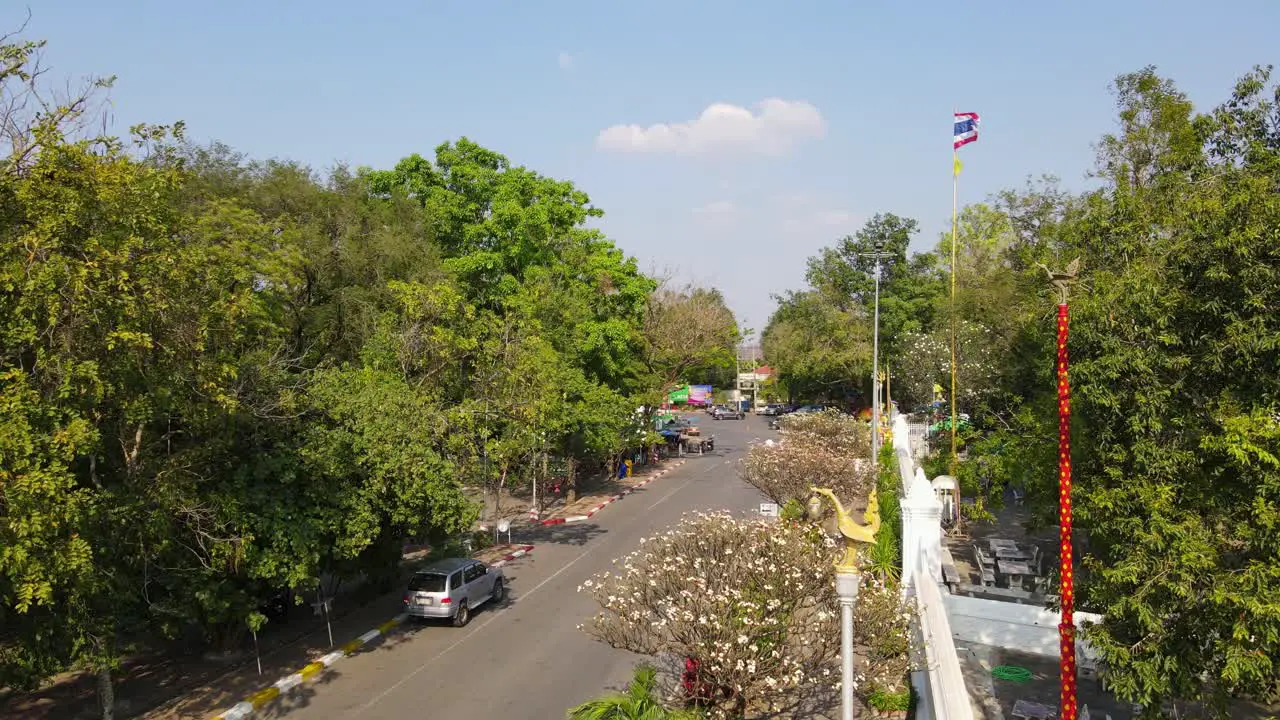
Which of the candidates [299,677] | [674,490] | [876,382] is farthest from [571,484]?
[299,677]

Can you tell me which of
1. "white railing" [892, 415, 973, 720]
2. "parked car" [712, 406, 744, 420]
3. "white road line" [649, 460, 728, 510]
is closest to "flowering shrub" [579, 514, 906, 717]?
"white railing" [892, 415, 973, 720]

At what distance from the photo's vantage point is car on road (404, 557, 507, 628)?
18.0m

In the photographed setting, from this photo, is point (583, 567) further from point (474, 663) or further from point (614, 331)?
point (614, 331)

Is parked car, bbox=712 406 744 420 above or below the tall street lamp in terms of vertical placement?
below

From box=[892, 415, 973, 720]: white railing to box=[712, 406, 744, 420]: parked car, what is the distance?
68946 mm

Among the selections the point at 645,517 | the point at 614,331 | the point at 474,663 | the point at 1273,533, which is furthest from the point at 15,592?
the point at 614,331

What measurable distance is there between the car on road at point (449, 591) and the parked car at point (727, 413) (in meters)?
66.9

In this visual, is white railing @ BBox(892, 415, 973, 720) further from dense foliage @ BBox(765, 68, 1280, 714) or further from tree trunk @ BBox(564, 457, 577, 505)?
tree trunk @ BBox(564, 457, 577, 505)

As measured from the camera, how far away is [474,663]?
16203mm

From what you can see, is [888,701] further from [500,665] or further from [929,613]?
[500,665]

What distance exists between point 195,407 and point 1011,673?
1376 centimetres

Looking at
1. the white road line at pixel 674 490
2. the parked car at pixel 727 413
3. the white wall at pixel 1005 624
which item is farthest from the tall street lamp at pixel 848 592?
the parked car at pixel 727 413

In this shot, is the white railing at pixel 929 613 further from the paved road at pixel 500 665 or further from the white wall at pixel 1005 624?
the paved road at pixel 500 665

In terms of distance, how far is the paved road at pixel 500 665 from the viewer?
14.1 metres
